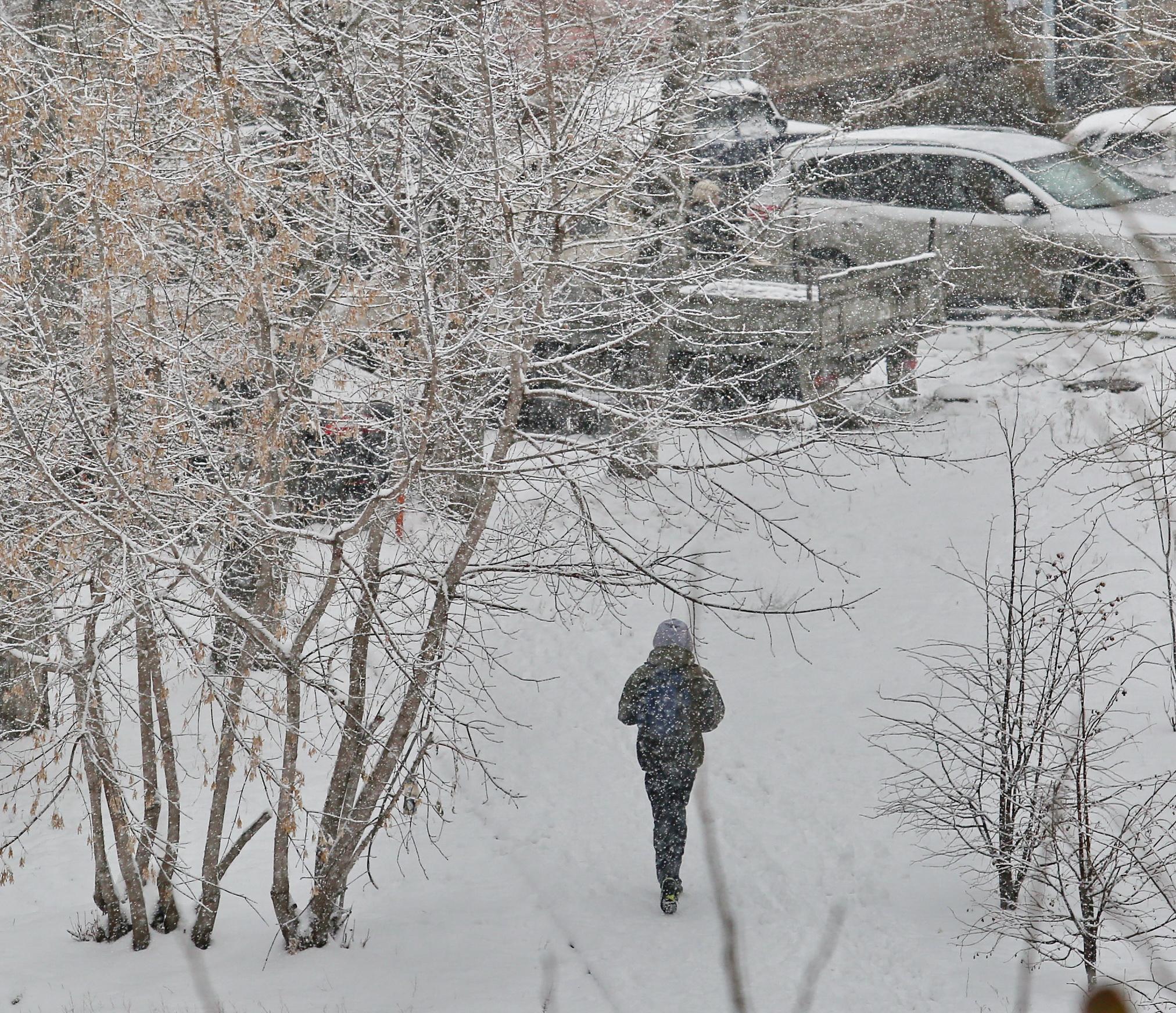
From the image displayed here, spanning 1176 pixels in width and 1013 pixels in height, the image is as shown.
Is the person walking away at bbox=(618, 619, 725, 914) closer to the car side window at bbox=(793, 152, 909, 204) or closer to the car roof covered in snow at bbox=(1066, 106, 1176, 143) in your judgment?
the car roof covered in snow at bbox=(1066, 106, 1176, 143)

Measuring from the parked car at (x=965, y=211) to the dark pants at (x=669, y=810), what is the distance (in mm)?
5722

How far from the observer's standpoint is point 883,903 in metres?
7.29

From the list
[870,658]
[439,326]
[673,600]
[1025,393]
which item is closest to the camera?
[439,326]

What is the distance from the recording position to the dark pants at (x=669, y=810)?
6.91 meters

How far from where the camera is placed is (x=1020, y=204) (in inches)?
481

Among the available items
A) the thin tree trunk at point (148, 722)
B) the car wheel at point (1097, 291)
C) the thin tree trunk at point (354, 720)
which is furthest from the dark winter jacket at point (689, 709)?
the car wheel at point (1097, 291)

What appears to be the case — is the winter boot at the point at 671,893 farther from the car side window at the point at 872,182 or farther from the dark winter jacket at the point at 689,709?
the car side window at the point at 872,182

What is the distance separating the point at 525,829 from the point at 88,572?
12.9 ft

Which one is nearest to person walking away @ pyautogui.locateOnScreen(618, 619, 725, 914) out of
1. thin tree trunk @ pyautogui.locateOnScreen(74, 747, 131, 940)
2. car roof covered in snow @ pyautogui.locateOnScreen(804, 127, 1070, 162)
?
thin tree trunk @ pyautogui.locateOnScreen(74, 747, 131, 940)

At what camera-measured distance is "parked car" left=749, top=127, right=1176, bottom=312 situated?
1188cm

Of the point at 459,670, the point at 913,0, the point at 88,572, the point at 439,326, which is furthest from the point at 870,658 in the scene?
the point at 913,0

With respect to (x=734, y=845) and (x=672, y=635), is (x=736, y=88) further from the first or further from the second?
(x=734, y=845)

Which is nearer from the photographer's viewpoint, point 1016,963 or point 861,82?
point 1016,963

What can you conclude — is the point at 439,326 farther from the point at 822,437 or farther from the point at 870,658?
the point at 870,658
